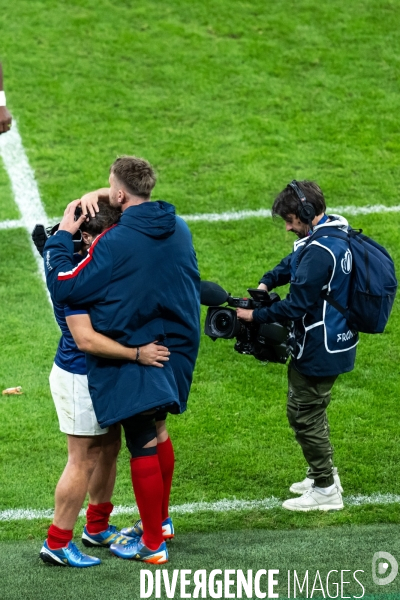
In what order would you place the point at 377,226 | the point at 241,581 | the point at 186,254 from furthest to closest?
the point at 377,226 → the point at 186,254 → the point at 241,581

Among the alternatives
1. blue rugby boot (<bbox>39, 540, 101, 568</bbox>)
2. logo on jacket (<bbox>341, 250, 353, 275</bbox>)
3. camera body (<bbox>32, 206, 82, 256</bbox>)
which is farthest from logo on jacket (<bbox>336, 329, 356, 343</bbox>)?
blue rugby boot (<bbox>39, 540, 101, 568</bbox>)

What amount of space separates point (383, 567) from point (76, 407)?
165cm

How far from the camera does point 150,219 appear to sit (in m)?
4.89

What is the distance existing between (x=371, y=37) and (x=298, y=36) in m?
0.96

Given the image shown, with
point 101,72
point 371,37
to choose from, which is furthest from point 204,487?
point 371,37

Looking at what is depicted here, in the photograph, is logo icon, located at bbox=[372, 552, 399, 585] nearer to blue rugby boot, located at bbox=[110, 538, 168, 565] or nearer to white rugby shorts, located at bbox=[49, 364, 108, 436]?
blue rugby boot, located at bbox=[110, 538, 168, 565]

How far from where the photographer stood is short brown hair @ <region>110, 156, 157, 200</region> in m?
4.95

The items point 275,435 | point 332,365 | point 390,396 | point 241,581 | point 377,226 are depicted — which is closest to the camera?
point 241,581

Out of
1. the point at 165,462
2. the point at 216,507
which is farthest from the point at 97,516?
the point at 216,507

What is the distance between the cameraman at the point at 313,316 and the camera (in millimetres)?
5566

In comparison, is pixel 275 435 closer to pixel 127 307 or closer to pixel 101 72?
pixel 127 307

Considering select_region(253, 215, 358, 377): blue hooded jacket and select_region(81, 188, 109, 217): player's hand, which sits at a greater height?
select_region(81, 188, 109, 217): player's hand

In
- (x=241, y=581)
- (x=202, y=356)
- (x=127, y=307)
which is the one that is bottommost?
(x=202, y=356)

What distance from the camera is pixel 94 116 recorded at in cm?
1216
